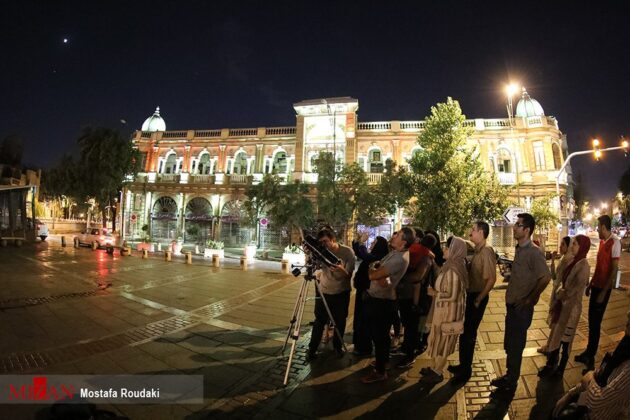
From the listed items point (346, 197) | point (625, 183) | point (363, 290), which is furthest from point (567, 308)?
point (625, 183)

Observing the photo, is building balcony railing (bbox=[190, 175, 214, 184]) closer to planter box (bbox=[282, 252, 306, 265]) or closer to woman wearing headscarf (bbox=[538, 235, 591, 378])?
planter box (bbox=[282, 252, 306, 265])

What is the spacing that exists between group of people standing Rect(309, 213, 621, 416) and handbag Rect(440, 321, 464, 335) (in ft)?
0.04

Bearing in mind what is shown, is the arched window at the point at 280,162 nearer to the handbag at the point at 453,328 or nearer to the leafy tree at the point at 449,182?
the leafy tree at the point at 449,182

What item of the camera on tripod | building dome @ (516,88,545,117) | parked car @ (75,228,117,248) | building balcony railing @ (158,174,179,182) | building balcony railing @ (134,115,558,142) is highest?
building dome @ (516,88,545,117)

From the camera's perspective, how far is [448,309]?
3898mm

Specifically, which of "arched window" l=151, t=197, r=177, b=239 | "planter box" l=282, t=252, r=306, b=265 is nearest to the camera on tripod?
"planter box" l=282, t=252, r=306, b=265

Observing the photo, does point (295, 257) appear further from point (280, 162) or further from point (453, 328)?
point (280, 162)

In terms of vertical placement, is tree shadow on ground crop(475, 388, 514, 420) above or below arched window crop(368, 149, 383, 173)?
below

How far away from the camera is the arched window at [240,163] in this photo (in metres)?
29.4

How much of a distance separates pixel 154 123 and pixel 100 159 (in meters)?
11.5

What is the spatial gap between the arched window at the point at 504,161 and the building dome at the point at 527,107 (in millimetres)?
4287

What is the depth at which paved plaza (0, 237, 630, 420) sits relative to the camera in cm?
333

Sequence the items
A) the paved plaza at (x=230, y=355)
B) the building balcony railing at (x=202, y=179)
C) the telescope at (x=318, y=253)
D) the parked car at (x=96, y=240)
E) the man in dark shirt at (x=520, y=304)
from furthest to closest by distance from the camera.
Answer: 1. the building balcony railing at (x=202, y=179)
2. the parked car at (x=96, y=240)
3. the telescope at (x=318, y=253)
4. the man in dark shirt at (x=520, y=304)
5. the paved plaza at (x=230, y=355)

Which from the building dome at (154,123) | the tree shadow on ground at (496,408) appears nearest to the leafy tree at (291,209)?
the tree shadow on ground at (496,408)
